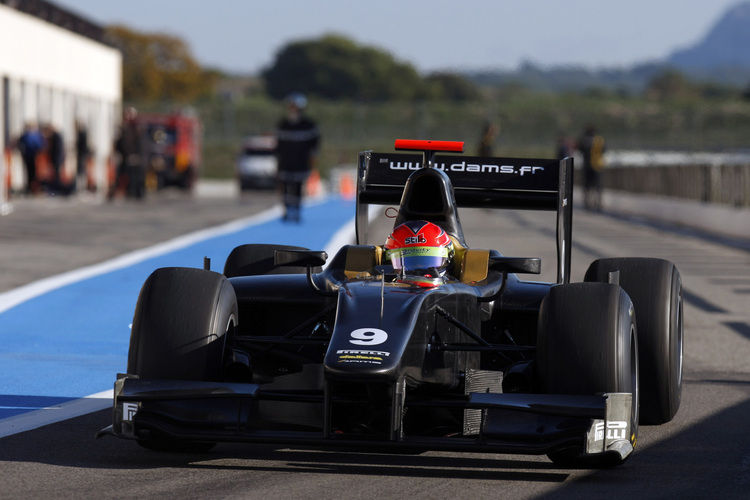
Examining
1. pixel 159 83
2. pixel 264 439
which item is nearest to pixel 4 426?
pixel 264 439

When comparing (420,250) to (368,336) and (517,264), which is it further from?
(368,336)

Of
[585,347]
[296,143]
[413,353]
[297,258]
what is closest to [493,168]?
[297,258]

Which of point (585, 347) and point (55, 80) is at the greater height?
point (55, 80)

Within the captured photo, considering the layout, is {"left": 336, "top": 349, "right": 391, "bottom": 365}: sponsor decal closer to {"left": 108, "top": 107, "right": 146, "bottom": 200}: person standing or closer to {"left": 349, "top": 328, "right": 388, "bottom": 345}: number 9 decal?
{"left": 349, "top": 328, "right": 388, "bottom": 345}: number 9 decal

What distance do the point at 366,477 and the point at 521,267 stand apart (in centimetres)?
122

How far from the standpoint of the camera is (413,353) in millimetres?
5574

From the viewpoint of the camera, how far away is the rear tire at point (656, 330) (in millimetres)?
6512

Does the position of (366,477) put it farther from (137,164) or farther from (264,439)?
(137,164)

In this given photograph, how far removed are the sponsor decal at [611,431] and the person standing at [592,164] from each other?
2872 centimetres

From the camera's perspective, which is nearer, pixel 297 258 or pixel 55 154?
pixel 297 258

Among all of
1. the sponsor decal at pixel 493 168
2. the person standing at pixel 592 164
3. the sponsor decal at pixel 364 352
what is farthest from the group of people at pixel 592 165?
the sponsor decal at pixel 364 352

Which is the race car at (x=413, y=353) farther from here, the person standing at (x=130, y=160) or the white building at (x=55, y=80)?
the person standing at (x=130, y=160)

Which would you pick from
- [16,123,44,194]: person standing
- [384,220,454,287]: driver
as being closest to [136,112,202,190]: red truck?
[16,123,44,194]: person standing

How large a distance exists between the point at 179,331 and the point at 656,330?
7.36ft
